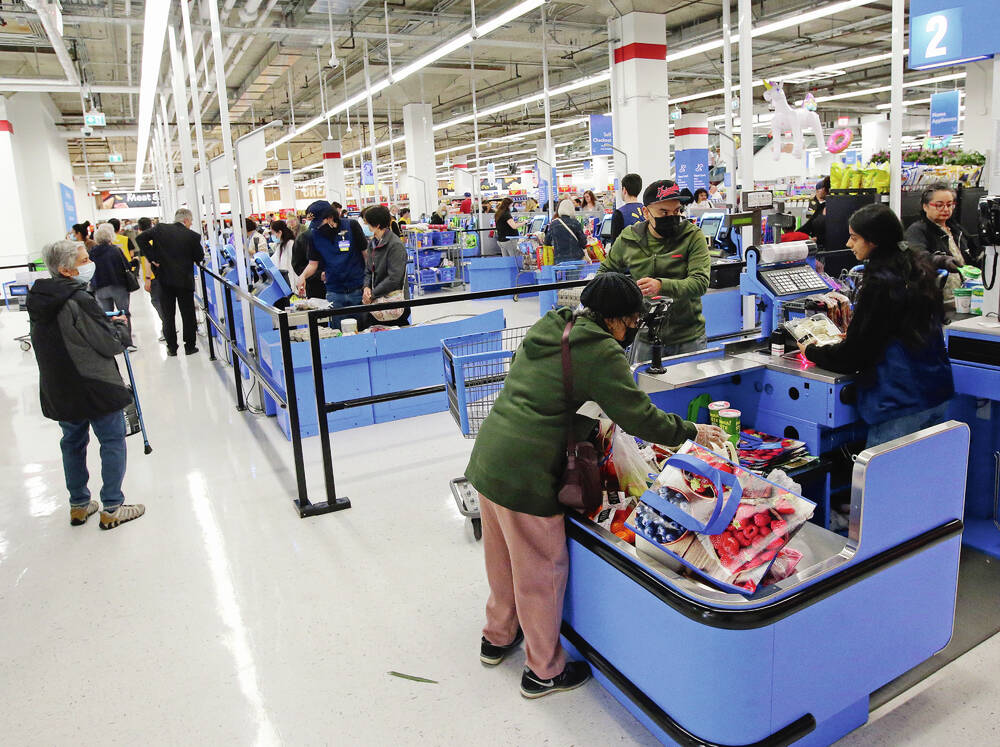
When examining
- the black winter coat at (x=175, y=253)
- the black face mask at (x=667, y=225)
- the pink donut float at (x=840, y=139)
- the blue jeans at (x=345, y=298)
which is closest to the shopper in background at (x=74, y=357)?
the blue jeans at (x=345, y=298)

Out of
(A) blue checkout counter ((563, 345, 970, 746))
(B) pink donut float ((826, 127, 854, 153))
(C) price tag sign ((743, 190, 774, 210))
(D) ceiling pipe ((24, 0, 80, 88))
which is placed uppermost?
(D) ceiling pipe ((24, 0, 80, 88))

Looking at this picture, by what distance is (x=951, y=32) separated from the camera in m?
4.30

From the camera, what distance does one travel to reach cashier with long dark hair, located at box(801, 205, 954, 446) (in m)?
2.79

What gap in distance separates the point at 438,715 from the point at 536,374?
4.02 ft

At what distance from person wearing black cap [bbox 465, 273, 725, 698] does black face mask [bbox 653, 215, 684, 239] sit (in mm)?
1573

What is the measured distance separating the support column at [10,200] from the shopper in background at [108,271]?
9.00m

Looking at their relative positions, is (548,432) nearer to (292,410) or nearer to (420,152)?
(292,410)

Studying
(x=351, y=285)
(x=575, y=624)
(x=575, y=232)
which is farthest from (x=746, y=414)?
(x=575, y=232)

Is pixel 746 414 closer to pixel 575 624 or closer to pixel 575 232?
pixel 575 624

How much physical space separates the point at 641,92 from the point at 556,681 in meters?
11.8

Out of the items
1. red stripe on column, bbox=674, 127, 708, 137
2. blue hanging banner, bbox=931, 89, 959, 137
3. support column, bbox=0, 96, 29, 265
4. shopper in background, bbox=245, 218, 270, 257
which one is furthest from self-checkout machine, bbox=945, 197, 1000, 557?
support column, bbox=0, 96, 29, 265

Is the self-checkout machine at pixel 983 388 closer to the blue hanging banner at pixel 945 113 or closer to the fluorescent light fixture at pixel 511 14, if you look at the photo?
the fluorescent light fixture at pixel 511 14

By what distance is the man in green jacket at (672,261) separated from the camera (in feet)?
12.4

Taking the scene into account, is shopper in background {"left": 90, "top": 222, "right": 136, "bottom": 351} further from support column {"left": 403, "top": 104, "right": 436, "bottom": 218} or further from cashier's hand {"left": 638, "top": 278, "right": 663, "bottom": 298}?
support column {"left": 403, "top": 104, "right": 436, "bottom": 218}
